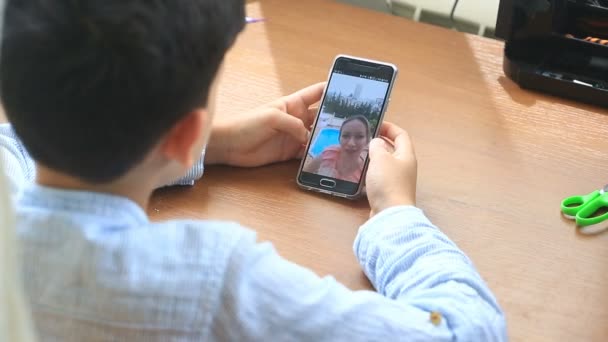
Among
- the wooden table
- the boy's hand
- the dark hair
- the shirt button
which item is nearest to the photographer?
the dark hair

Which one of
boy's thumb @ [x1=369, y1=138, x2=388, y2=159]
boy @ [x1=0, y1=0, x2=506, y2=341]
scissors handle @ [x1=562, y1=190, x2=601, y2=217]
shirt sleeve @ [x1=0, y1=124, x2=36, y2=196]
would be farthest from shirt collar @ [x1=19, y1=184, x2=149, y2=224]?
scissors handle @ [x1=562, y1=190, x2=601, y2=217]

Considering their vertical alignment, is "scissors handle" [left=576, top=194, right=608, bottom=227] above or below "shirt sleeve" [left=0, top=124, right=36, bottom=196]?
above

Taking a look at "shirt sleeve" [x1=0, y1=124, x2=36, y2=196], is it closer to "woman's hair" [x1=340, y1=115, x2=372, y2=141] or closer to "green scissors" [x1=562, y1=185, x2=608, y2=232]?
"woman's hair" [x1=340, y1=115, x2=372, y2=141]

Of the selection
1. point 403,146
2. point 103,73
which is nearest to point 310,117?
point 403,146

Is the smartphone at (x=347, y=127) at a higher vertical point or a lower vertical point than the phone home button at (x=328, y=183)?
higher

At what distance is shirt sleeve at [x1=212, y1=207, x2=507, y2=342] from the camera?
52 centimetres

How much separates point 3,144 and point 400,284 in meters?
0.41

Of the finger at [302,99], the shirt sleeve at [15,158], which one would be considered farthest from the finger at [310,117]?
the shirt sleeve at [15,158]

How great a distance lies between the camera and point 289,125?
818 mm

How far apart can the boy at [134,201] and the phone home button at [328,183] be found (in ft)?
0.73

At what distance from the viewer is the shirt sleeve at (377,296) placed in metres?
0.52

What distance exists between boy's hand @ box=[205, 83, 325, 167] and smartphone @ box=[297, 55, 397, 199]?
A: 0.03 m

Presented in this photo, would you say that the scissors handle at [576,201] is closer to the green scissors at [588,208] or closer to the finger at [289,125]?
the green scissors at [588,208]

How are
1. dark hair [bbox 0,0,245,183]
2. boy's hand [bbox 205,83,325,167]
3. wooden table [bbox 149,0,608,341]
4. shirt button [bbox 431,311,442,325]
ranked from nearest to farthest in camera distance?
dark hair [bbox 0,0,245,183] < shirt button [bbox 431,311,442,325] < wooden table [bbox 149,0,608,341] < boy's hand [bbox 205,83,325,167]
